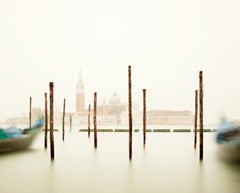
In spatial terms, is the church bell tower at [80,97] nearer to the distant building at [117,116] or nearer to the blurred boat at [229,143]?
the distant building at [117,116]

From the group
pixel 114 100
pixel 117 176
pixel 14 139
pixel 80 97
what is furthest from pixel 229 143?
pixel 114 100

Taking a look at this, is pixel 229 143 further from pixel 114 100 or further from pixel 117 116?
pixel 114 100

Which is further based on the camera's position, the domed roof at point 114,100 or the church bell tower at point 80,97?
the domed roof at point 114,100

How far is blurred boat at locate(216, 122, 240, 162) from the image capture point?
1348 cm

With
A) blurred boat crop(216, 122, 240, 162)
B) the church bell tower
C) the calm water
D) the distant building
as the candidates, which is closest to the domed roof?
the distant building

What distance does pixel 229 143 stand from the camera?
46.1 ft

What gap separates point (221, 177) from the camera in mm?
10734

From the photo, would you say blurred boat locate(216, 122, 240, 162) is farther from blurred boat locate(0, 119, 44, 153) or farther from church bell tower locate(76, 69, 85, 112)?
church bell tower locate(76, 69, 85, 112)

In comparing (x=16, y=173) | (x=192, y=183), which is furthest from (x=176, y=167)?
(x=16, y=173)

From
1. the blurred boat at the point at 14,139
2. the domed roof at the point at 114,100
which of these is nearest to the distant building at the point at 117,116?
the domed roof at the point at 114,100

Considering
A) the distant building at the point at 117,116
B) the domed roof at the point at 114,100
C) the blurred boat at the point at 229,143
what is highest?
the domed roof at the point at 114,100

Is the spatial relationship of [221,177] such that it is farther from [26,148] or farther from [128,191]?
[26,148]

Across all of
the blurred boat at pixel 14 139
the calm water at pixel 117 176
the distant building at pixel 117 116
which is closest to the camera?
the calm water at pixel 117 176

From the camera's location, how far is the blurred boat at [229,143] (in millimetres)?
13484
